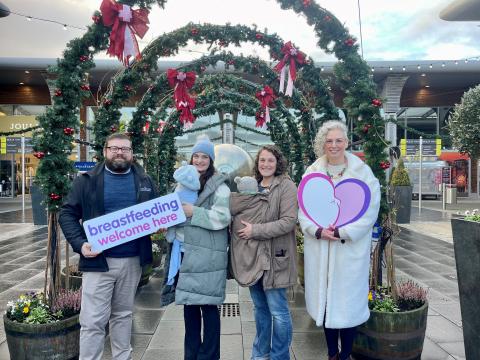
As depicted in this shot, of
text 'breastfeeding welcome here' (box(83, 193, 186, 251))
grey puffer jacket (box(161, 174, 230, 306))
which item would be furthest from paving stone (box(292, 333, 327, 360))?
text 'breastfeeding welcome here' (box(83, 193, 186, 251))

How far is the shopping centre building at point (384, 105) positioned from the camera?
1683 centimetres

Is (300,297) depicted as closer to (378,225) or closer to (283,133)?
(378,225)

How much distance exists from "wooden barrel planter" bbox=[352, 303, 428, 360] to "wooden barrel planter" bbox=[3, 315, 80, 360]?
243cm

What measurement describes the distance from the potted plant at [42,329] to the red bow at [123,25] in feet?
7.34

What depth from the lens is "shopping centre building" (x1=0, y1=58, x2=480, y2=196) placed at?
663 inches

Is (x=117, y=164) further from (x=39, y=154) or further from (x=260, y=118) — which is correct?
(x=260, y=118)

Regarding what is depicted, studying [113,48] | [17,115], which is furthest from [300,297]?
[17,115]

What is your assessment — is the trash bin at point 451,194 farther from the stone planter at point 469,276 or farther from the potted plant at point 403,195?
→ the stone planter at point 469,276

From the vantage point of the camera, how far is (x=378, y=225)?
3.82 meters

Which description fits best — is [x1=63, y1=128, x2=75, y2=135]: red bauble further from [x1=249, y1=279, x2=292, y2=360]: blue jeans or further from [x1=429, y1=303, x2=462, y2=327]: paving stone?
[x1=429, y1=303, x2=462, y2=327]: paving stone

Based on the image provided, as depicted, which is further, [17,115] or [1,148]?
[17,115]

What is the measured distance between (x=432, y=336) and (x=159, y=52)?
4226 mm

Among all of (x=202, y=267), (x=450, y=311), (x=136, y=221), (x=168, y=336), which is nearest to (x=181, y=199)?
(x=136, y=221)

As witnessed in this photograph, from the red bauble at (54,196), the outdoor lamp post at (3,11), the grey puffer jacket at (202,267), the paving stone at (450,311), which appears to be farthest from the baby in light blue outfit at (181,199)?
the paving stone at (450,311)
